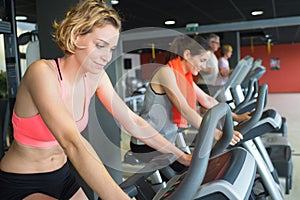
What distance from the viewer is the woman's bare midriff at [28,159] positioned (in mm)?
1240

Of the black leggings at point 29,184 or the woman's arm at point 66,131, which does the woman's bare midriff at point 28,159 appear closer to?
the black leggings at point 29,184

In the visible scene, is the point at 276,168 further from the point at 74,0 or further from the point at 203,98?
the point at 74,0

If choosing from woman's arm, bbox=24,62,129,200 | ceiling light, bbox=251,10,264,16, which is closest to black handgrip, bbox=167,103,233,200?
woman's arm, bbox=24,62,129,200

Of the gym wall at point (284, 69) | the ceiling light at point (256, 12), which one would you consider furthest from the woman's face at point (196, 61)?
the gym wall at point (284, 69)

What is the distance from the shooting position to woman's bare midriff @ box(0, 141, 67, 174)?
1.24m

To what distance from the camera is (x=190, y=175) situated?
30.5 inches

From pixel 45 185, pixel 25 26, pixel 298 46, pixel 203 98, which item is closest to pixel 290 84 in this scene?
pixel 298 46

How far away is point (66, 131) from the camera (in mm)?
915

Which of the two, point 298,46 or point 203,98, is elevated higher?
point 298,46

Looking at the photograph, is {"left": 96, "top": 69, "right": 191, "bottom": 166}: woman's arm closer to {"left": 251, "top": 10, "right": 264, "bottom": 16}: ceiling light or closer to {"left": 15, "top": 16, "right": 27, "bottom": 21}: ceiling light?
{"left": 15, "top": 16, "right": 27, "bottom": 21}: ceiling light

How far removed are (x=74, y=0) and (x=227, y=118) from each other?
1.60 metres

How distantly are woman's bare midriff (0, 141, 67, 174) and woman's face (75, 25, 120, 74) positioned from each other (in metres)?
0.38

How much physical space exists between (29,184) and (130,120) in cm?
52

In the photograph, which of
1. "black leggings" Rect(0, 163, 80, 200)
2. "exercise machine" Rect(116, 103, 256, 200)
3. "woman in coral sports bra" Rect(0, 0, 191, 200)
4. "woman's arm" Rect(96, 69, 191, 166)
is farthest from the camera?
"woman's arm" Rect(96, 69, 191, 166)
